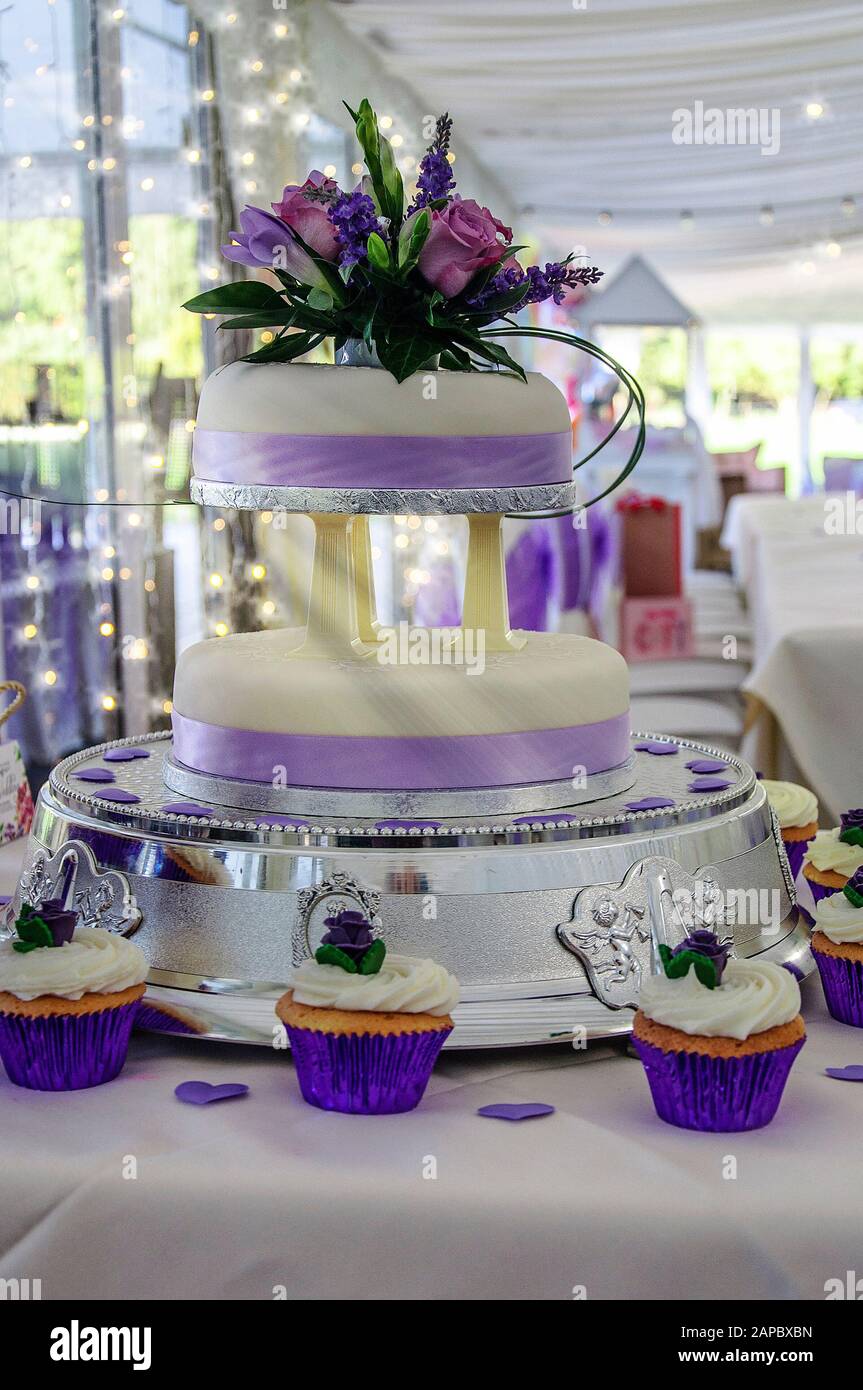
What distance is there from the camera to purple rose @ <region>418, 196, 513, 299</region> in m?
1.89

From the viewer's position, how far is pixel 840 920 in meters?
1.92

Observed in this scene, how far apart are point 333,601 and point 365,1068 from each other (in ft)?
2.24

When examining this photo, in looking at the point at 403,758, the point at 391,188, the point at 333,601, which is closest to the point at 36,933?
the point at 403,758

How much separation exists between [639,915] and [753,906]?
0.23 metres

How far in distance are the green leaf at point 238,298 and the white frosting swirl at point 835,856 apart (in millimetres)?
1101

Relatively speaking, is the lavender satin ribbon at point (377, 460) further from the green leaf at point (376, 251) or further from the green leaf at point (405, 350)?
the green leaf at point (376, 251)

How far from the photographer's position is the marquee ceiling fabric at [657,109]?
553cm

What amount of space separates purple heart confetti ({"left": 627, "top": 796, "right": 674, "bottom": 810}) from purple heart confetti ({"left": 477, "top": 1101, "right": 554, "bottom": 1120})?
1.47 feet

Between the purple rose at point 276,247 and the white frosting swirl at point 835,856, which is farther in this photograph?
the white frosting swirl at point 835,856

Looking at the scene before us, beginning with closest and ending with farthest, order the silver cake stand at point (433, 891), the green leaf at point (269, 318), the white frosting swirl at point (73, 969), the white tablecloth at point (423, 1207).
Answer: the white tablecloth at point (423, 1207)
the white frosting swirl at point (73, 969)
the silver cake stand at point (433, 891)
the green leaf at point (269, 318)

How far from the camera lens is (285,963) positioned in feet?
5.88

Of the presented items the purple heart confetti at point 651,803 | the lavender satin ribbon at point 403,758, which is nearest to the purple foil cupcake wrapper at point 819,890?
the purple heart confetti at point 651,803

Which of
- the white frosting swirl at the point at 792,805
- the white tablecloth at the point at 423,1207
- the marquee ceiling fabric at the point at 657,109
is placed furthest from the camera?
the marquee ceiling fabric at the point at 657,109
